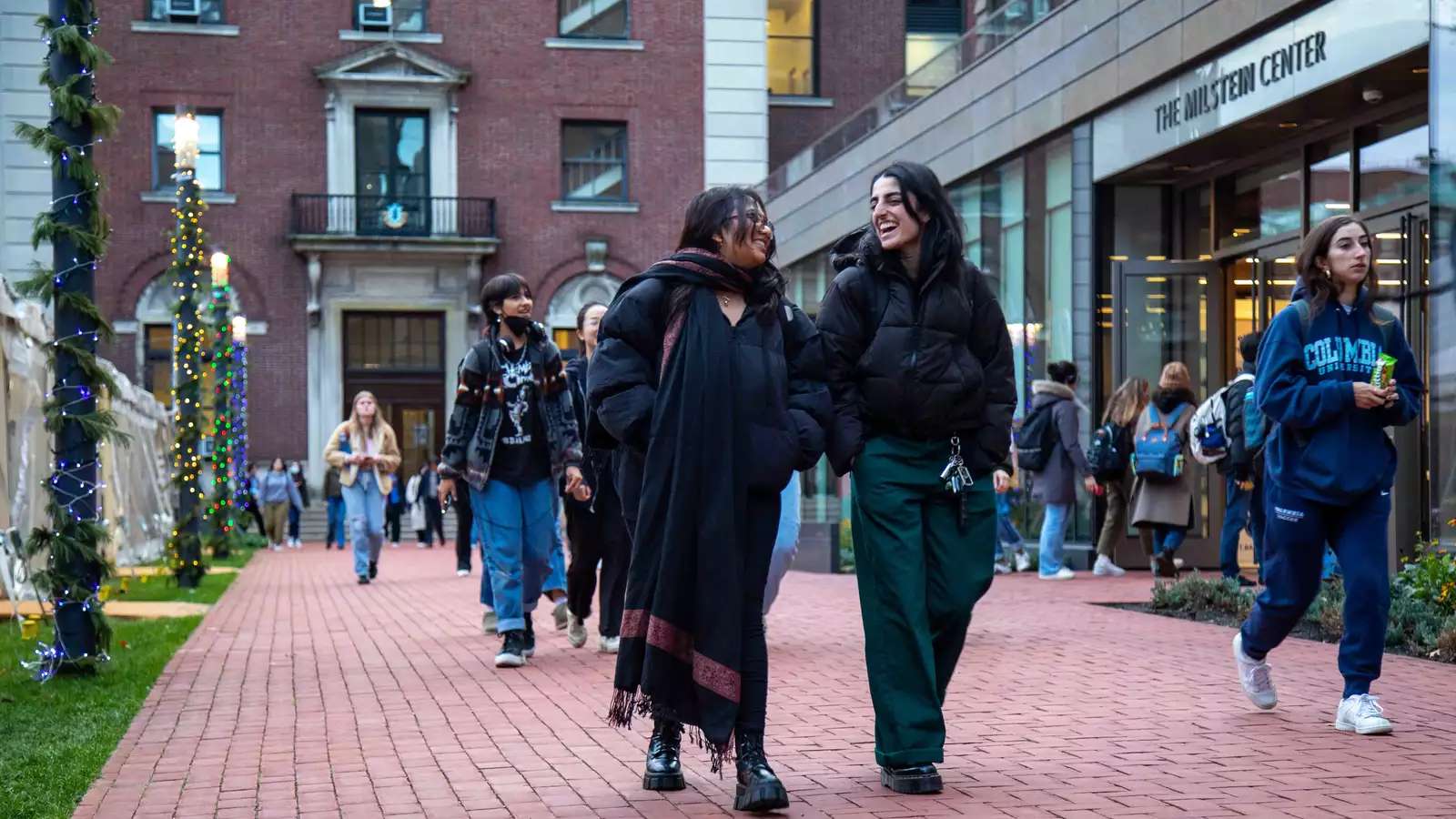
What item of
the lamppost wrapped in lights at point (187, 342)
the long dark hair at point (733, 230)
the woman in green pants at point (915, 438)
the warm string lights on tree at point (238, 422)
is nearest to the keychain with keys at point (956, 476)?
the woman in green pants at point (915, 438)

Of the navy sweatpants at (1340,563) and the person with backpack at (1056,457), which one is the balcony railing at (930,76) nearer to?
the person with backpack at (1056,457)

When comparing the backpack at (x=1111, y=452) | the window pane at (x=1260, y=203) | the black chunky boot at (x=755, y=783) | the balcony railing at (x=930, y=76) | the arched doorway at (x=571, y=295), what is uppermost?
the balcony railing at (x=930, y=76)

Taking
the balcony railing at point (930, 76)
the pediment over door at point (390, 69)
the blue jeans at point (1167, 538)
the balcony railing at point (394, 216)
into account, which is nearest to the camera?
the blue jeans at point (1167, 538)

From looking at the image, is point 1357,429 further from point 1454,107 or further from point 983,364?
point 1454,107

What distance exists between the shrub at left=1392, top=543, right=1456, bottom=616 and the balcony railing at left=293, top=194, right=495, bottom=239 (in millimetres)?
29161

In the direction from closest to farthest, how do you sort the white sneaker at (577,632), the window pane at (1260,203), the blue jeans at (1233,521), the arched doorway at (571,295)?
the white sneaker at (577,632)
the blue jeans at (1233,521)
the window pane at (1260,203)
the arched doorway at (571,295)

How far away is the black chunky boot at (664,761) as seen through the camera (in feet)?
18.3

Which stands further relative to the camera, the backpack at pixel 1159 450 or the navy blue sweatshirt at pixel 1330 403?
the backpack at pixel 1159 450

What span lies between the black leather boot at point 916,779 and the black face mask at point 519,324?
4.60m

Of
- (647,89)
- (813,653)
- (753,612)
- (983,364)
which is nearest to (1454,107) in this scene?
(813,653)

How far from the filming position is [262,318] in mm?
37094

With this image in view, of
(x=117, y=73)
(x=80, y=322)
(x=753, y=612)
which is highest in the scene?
(x=117, y=73)

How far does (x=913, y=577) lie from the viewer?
217 inches

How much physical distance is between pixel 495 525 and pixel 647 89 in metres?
29.9
